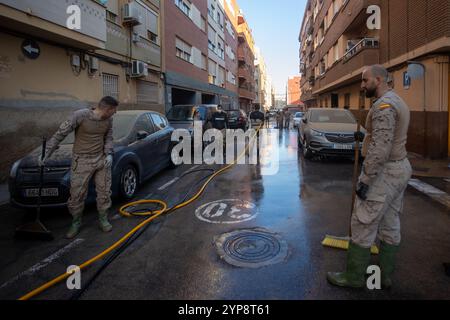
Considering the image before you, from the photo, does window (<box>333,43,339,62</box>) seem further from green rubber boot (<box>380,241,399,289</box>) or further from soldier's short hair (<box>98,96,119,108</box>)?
green rubber boot (<box>380,241,399,289</box>)

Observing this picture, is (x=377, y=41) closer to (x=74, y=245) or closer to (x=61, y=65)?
(x=61, y=65)

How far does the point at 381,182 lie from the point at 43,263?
3.51m

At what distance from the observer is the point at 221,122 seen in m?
16.1

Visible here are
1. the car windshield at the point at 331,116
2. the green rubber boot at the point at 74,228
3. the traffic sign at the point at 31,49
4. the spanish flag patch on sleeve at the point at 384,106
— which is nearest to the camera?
the spanish flag patch on sleeve at the point at 384,106

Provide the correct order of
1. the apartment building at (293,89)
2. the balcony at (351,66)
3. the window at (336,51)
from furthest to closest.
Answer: the apartment building at (293,89)
the window at (336,51)
the balcony at (351,66)

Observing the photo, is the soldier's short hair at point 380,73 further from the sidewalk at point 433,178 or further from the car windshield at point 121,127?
the car windshield at point 121,127

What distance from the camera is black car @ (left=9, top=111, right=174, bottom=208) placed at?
4852 mm

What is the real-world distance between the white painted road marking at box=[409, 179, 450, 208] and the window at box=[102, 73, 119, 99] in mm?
10745

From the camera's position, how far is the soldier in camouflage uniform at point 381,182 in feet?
8.89

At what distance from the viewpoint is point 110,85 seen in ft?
42.5

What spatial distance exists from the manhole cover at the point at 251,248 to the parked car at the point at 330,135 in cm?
596

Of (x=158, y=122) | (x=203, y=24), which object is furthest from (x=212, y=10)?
(x=158, y=122)

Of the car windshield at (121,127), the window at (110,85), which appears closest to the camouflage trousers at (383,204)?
the car windshield at (121,127)

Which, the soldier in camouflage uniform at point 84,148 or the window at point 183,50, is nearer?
the soldier in camouflage uniform at point 84,148
